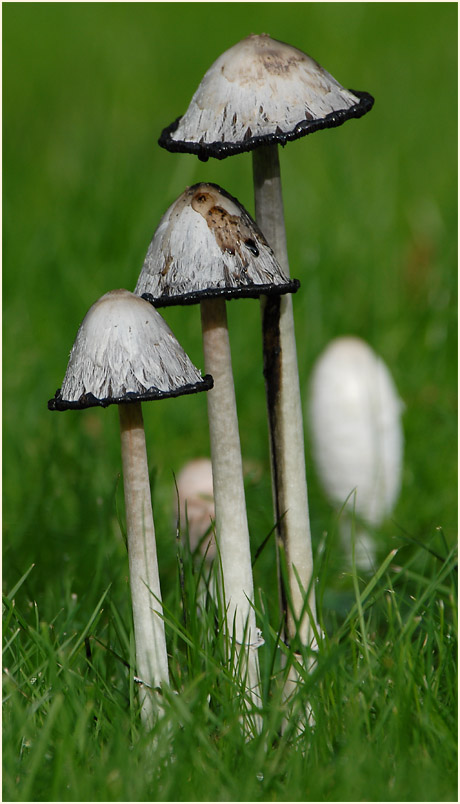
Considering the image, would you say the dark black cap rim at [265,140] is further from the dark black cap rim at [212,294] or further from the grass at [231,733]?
the grass at [231,733]

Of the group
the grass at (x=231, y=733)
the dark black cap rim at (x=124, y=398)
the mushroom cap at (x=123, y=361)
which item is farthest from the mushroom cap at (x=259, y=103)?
the grass at (x=231, y=733)

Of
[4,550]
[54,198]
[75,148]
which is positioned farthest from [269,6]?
[4,550]

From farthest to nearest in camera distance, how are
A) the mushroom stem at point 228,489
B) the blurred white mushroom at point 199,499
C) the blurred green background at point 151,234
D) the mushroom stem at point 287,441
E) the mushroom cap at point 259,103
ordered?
1. the blurred green background at point 151,234
2. the blurred white mushroom at point 199,499
3. the mushroom stem at point 287,441
4. the mushroom stem at point 228,489
5. the mushroom cap at point 259,103

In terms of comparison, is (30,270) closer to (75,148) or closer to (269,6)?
(75,148)

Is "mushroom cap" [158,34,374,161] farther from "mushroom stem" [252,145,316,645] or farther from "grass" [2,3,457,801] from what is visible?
"grass" [2,3,457,801]

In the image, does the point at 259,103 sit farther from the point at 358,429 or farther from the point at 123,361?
the point at 358,429

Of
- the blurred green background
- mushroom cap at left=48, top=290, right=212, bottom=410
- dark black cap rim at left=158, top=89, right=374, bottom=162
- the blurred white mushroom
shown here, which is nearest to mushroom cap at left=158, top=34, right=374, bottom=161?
dark black cap rim at left=158, top=89, right=374, bottom=162
